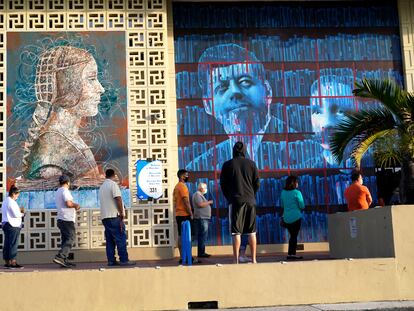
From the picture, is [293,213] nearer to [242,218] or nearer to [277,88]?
[242,218]

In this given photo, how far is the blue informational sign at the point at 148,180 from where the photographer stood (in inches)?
523

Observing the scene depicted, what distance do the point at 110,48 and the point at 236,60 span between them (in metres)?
2.73

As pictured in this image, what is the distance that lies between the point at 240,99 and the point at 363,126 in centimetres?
297

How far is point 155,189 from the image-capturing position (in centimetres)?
1332

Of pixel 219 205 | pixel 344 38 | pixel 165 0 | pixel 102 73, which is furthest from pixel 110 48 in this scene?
pixel 344 38

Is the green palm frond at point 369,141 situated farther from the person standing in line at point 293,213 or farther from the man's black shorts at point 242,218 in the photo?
the man's black shorts at point 242,218

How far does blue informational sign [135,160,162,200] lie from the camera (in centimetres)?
1328

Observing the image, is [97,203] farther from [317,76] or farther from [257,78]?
[317,76]

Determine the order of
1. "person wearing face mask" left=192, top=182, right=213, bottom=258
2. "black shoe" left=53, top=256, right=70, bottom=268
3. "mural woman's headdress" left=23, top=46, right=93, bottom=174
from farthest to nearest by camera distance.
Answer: "mural woman's headdress" left=23, top=46, right=93, bottom=174 < "person wearing face mask" left=192, top=182, right=213, bottom=258 < "black shoe" left=53, top=256, right=70, bottom=268

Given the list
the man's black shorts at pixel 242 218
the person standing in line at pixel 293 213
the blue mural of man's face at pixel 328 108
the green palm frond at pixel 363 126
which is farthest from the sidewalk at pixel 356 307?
the blue mural of man's face at pixel 328 108

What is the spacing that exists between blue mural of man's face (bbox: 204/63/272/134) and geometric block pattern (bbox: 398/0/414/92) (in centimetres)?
310

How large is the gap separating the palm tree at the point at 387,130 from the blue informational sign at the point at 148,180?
354cm

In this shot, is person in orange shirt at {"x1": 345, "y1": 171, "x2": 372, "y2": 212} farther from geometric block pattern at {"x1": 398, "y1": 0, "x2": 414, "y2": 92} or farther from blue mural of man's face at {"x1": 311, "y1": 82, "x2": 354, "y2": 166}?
geometric block pattern at {"x1": 398, "y1": 0, "x2": 414, "y2": 92}

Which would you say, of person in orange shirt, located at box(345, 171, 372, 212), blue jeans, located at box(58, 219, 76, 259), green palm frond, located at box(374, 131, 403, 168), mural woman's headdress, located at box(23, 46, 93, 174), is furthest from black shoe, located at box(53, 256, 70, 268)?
green palm frond, located at box(374, 131, 403, 168)
